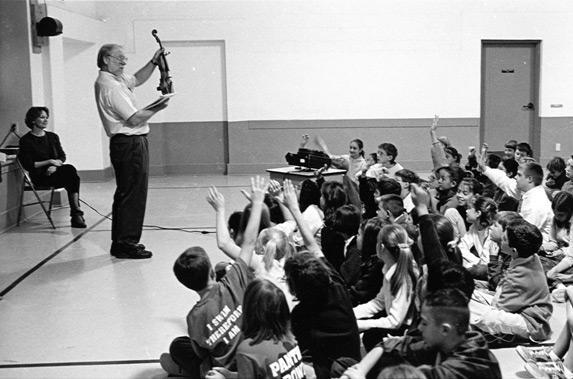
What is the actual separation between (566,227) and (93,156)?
8.03 m

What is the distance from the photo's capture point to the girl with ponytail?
345 cm

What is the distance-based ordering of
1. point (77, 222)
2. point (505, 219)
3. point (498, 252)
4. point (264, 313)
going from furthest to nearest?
1. point (77, 222)
2. point (498, 252)
3. point (505, 219)
4. point (264, 313)

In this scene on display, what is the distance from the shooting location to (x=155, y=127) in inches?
477

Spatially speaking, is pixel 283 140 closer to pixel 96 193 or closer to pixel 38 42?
pixel 96 193

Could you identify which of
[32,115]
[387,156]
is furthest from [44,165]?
[387,156]

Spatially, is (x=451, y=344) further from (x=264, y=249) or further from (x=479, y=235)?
(x=479, y=235)

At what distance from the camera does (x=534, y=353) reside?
11.0 feet

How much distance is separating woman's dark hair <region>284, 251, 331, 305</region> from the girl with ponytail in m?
0.62

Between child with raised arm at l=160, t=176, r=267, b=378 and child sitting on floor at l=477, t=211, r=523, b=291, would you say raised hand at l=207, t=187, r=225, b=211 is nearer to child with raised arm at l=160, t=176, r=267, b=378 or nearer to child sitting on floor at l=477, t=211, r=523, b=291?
child with raised arm at l=160, t=176, r=267, b=378

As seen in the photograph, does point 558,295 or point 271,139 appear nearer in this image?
point 558,295

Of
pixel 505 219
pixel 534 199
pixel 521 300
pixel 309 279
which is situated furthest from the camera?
pixel 534 199

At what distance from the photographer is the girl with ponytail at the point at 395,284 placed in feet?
11.3

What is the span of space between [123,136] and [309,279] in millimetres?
3293

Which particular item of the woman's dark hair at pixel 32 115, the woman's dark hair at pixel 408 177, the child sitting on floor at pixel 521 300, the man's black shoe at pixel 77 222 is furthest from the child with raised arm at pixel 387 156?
the child sitting on floor at pixel 521 300
